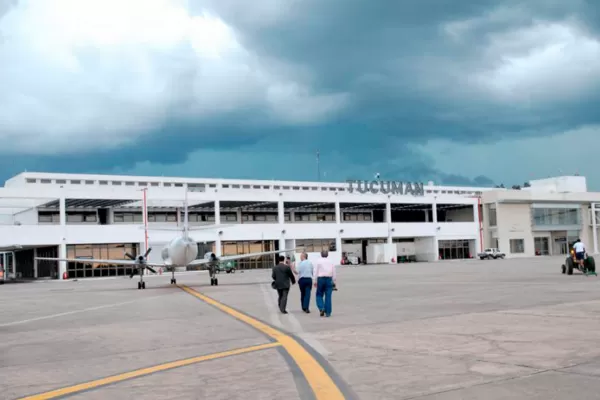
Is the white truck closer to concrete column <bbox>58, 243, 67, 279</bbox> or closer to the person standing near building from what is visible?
concrete column <bbox>58, 243, 67, 279</bbox>

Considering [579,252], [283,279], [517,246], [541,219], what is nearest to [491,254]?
[517,246]

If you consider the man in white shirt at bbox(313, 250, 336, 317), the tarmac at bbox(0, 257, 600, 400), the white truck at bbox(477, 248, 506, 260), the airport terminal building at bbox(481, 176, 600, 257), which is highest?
the airport terminal building at bbox(481, 176, 600, 257)

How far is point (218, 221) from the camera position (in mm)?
73000

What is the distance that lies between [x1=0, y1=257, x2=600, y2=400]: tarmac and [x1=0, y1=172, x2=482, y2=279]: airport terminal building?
4071cm

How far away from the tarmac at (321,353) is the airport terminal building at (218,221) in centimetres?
4071

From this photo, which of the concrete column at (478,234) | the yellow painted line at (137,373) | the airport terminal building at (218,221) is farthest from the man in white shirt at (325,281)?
the concrete column at (478,234)

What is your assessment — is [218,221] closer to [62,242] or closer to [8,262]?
[62,242]

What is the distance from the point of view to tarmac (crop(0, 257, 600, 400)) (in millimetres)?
7578

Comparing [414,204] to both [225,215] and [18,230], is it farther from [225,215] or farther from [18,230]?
[18,230]

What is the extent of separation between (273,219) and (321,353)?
7955cm

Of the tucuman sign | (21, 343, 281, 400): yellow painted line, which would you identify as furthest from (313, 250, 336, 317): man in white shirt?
the tucuman sign

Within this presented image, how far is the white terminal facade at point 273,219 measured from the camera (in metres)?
66.8

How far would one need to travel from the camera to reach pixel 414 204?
92.3 m

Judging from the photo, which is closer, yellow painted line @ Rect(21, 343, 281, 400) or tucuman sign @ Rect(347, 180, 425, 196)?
yellow painted line @ Rect(21, 343, 281, 400)
